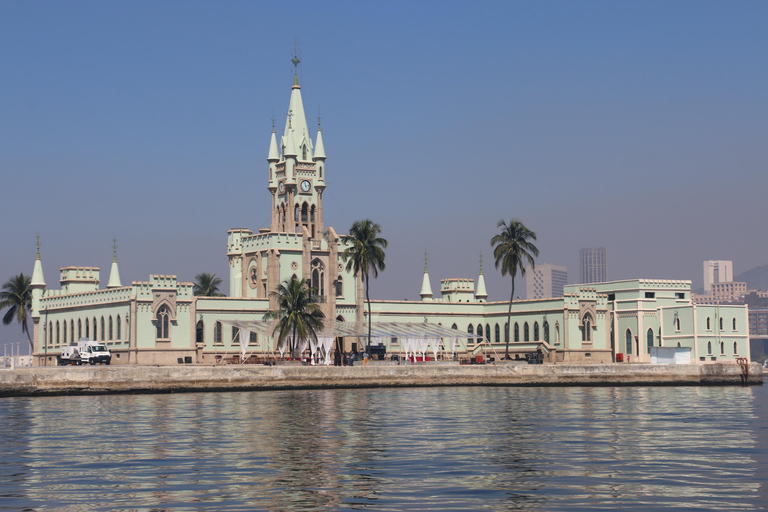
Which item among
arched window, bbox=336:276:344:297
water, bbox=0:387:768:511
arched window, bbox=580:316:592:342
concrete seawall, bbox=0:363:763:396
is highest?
arched window, bbox=336:276:344:297

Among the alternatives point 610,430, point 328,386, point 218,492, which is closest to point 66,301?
point 328,386

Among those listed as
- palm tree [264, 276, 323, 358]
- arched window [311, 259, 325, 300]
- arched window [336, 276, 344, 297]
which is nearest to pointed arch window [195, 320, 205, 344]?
palm tree [264, 276, 323, 358]

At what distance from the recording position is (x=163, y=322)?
88.9 metres

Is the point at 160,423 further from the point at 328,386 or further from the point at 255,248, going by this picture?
the point at 255,248

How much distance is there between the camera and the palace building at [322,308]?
89.5m

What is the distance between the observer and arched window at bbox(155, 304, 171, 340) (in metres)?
88.4

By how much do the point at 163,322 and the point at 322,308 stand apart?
1576 centimetres

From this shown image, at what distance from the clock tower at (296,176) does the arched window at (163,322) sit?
16.5 metres

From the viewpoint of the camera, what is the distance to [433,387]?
75625mm

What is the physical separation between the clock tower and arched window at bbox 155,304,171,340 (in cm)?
1653

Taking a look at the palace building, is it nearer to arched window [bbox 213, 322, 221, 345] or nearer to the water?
arched window [bbox 213, 322, 221, 345]

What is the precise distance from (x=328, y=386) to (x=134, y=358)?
21460 millimetres

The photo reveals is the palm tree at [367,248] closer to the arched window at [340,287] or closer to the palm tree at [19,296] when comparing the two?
the arched window at [340,287]

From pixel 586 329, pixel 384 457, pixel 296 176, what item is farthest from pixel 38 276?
pixel 384 457
